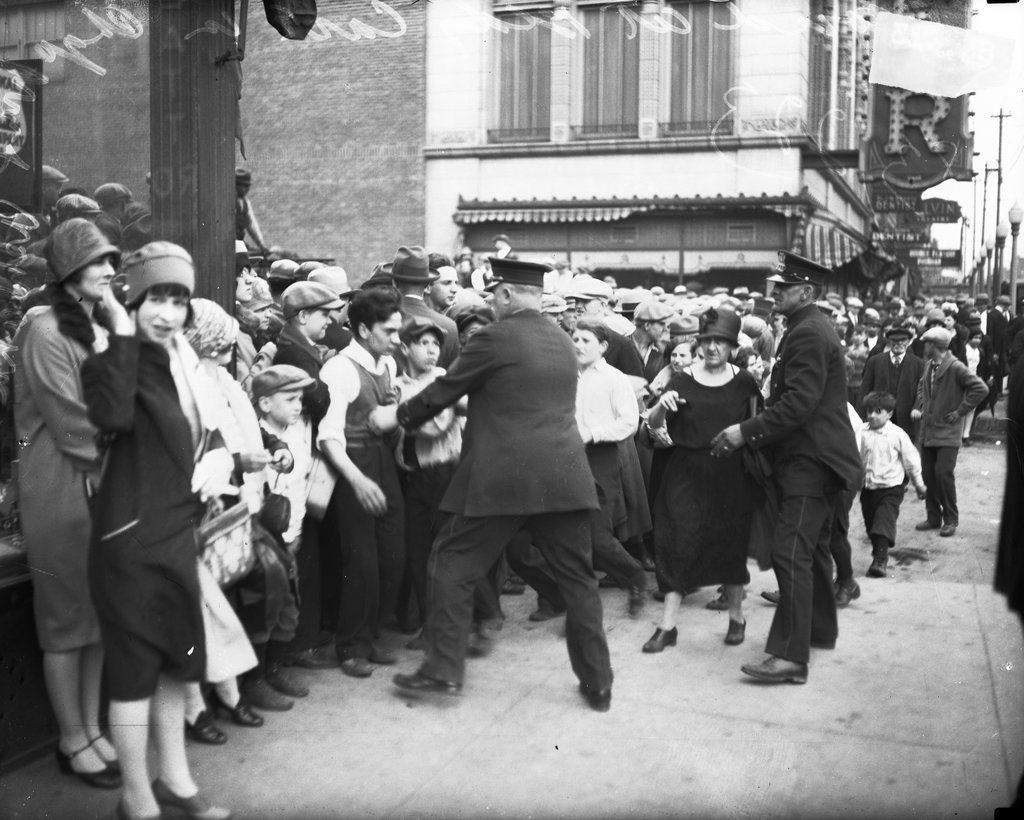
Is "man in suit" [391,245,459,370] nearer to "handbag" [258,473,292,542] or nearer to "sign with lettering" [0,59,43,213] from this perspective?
"handbag" [258,473,292,542]

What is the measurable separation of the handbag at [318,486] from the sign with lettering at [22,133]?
1.86 m

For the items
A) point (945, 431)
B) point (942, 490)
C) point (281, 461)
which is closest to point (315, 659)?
point (281, 461)

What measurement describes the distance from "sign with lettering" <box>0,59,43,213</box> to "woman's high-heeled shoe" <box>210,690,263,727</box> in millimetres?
2523

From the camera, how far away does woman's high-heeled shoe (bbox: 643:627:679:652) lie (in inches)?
235

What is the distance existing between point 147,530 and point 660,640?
324 centimetres

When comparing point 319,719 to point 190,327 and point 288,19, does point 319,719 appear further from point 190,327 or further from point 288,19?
point 288,19

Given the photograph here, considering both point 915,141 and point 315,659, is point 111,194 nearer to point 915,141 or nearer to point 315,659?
point 315,659

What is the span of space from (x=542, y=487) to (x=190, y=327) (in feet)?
5.58

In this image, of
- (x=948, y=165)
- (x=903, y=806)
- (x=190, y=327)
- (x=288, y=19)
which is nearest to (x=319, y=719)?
(x=190, y=327)

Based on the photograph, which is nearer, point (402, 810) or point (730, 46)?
point (402, 810)

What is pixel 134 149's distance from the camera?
18.2 feet

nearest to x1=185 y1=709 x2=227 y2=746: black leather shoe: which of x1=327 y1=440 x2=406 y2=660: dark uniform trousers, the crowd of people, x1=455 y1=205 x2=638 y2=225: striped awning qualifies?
the crowd of people

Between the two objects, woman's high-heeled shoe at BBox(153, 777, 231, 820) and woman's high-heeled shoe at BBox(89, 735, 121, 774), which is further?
woman's high-heeled shoe at BBox(89, 735, 121, 774)

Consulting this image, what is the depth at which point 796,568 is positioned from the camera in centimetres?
553
